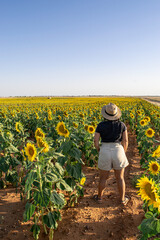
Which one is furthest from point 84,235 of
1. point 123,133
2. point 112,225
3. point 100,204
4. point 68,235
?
point 123,133

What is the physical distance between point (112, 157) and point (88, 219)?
3.65ft

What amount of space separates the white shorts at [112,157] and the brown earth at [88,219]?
0.80 m

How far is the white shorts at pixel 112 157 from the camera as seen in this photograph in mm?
3240

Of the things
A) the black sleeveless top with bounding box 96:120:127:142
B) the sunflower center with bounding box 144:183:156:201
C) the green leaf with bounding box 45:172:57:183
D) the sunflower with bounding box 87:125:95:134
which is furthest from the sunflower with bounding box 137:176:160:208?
the sunflower with bounding box 87:125:95:134

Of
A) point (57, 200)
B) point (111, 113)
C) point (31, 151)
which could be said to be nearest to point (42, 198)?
point (57, 200)

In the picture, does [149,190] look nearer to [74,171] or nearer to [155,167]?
[155,167]

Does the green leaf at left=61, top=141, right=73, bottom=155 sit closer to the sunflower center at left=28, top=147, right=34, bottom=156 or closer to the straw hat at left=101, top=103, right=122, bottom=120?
the straw hat at left=101, top=103, right=122, bottom=120

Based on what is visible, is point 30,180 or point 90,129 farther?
point 90,129

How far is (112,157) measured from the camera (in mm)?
3246

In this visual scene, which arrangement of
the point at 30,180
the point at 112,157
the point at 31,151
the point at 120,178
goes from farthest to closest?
the point at 120,178, the point at 112,157, the point at 31,151, the point at 30,180

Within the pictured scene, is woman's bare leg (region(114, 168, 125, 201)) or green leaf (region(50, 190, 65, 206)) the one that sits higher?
green leaf (region(50, 190, 65, 206))

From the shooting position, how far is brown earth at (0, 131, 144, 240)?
2.79 metres

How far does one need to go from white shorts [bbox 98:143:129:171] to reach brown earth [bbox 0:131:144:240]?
800mm

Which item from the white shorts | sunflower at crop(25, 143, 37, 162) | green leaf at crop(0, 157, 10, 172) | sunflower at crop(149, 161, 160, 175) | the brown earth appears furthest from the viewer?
green leaf at crop(0, 157, 10, 172)
